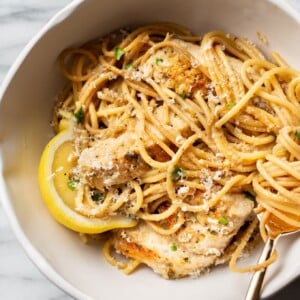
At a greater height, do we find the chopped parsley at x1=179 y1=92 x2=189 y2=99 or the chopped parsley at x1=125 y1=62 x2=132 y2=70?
the chopped parsley at x1=179 y1=92 x2=189 y2=99

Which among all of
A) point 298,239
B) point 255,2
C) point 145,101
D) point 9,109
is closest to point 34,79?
point 9,109

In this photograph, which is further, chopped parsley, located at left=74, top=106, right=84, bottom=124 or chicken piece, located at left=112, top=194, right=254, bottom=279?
chopped parsley, located at left=74, top=106, right=84, bottom=124

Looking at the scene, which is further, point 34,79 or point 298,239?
point 34,79

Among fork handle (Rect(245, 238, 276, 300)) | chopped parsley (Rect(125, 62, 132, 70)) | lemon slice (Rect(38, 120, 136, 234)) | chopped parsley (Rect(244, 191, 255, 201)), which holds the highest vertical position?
chopped parsley (Rect(125, 62, 132, 70))

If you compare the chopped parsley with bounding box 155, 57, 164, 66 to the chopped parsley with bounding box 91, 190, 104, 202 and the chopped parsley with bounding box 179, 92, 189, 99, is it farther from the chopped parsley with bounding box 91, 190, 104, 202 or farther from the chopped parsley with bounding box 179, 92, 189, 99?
the chopped parsley with bounding box 91, 190, 104, 202

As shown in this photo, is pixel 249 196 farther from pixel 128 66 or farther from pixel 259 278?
pixel 128 66

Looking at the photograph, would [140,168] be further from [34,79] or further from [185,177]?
[34,79]

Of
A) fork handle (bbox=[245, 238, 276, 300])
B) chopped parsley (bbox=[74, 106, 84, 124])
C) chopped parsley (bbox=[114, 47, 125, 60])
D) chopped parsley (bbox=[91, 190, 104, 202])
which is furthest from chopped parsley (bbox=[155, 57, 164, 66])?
fork handle (bbox=[245, 238, 276, 300])
